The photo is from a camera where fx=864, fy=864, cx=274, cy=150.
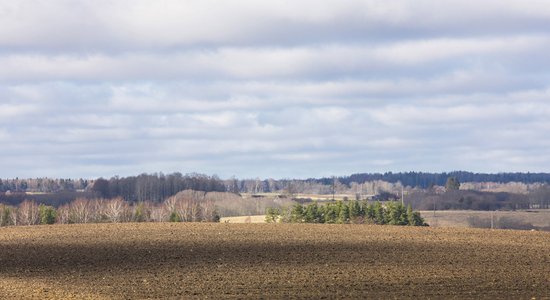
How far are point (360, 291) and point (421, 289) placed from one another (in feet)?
8.94

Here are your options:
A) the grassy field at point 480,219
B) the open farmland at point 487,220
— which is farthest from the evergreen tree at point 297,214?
the grassy field at point 480,219

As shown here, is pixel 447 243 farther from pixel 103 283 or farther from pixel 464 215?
pixel 464 215

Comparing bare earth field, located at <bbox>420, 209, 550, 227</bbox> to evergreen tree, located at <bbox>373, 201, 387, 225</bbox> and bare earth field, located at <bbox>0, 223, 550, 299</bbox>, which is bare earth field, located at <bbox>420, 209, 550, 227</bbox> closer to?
evergreen tree, located at <bbox>373, 201, 387, 225</bbox>

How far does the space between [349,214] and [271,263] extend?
65.4 metres

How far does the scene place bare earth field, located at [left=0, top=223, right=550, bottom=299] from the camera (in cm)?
3688

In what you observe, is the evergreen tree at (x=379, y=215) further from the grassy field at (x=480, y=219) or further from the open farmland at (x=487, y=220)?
the grassy field at (x=480, y=219)

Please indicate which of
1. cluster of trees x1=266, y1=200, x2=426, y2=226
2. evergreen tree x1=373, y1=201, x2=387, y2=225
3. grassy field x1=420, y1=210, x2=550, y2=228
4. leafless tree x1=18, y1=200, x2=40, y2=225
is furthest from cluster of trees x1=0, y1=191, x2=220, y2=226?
grassy field x1=420, y1=210, x2=550, y2=228

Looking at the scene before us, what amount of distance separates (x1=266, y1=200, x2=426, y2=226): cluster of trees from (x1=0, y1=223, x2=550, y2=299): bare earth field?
35.7 meters

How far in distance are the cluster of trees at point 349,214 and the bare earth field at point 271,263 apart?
35.7 metres

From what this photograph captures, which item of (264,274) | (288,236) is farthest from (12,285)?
(288,236)

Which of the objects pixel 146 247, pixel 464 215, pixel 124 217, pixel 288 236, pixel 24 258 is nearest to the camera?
pixel 24 258

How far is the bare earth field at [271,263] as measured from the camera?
36.9m

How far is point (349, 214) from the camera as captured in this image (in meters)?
113

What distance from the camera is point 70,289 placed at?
124 ft
